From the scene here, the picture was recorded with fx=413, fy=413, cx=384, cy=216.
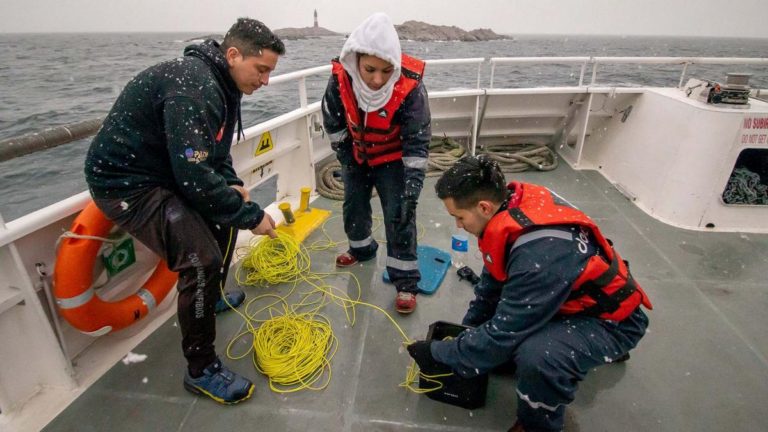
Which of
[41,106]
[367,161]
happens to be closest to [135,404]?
[367,161]

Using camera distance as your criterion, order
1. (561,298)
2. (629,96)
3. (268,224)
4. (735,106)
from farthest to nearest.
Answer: (629,96), (735,106), (268,224), (561,298)

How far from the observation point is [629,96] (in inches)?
157

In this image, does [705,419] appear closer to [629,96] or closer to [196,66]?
[196,66]

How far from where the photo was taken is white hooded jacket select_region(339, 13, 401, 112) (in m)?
1.85

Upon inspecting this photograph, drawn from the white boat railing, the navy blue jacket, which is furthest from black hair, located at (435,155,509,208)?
the white boat railing

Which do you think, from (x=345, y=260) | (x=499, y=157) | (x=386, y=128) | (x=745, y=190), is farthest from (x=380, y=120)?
(x=745, y=190)

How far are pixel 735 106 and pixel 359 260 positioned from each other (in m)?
2.96

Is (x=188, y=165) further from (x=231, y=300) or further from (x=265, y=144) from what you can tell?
(x=265, y=144)

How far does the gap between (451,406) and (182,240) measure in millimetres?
1290

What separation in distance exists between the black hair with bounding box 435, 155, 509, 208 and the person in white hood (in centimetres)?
61

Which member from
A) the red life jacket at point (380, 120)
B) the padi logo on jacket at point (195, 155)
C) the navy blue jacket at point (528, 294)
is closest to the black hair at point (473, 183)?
the navy blue jacket at point (528, 294)

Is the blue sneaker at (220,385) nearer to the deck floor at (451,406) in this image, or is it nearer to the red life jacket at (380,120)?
the deck floor at (451,406)

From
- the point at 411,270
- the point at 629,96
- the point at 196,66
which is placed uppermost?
the point at 196,66

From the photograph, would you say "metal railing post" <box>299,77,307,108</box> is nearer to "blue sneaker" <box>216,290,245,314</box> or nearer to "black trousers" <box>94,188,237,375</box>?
"blue sneaker" <box>216,290,245,314</box>
